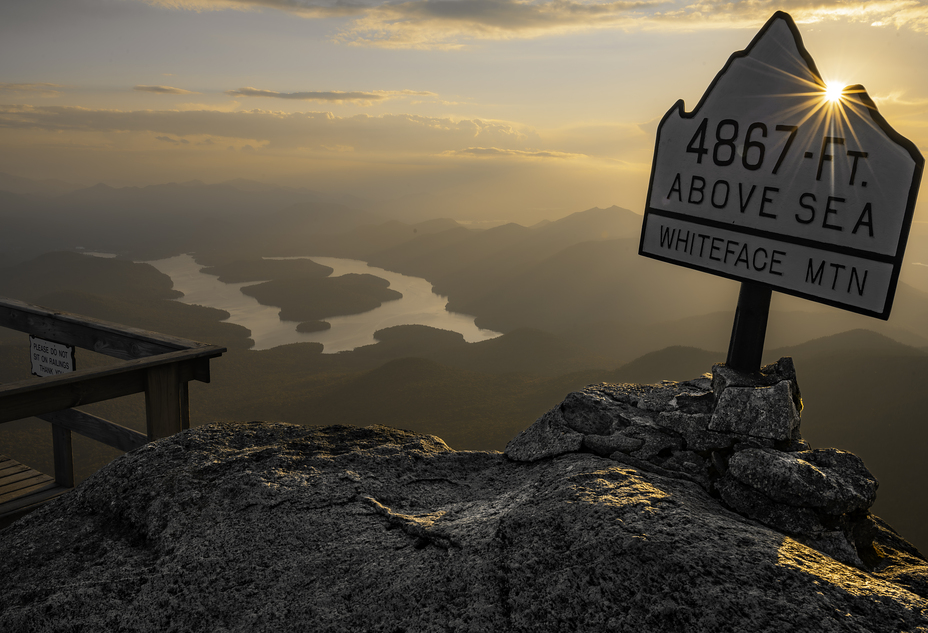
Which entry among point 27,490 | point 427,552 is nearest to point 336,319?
point 27,490

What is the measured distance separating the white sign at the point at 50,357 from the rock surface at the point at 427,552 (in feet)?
9.82

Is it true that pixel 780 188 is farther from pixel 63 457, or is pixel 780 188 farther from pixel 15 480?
pixel 15 480

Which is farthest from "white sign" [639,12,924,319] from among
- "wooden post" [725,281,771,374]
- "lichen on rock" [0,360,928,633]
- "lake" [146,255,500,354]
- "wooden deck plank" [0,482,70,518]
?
"lake" [146,255,500,354]

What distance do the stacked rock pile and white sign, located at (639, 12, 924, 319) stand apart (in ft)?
3.06

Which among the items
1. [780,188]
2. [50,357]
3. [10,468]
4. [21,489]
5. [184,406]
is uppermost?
[780,188]

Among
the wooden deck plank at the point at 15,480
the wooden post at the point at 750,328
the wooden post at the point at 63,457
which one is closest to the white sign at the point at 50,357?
the wooden post at the point at 63,457

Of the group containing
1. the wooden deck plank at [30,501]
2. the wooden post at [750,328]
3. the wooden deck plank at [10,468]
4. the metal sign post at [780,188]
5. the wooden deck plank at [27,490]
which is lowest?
the wooden deck plank at [10,468]

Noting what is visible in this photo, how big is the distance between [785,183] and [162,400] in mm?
6259

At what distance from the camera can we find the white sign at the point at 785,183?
364 centimetres

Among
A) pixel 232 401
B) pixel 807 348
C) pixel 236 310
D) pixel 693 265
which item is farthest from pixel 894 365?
pixel 236 310

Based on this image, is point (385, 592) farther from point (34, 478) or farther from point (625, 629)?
point (34, 478)

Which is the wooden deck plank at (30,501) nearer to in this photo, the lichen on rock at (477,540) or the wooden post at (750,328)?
the lichen on rock at (477,540)

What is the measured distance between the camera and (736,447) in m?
3.88

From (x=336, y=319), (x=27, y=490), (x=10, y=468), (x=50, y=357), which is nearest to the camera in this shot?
(x=50, y=357)
